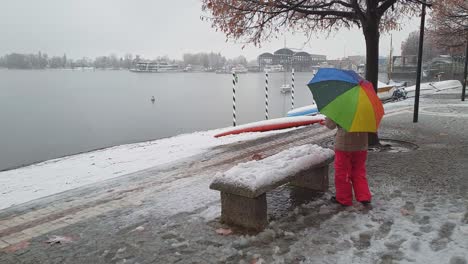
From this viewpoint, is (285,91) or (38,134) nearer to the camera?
(38,134)

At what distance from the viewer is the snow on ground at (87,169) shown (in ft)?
25.4

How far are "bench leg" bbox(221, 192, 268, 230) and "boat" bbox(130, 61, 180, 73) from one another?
13300cm

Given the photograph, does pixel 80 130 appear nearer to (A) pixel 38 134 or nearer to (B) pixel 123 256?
(A) pixel 38 134

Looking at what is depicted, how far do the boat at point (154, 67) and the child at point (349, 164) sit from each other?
13292cm

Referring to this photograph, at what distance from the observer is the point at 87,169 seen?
9.47 m

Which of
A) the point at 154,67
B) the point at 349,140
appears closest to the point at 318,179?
the point at 349,140

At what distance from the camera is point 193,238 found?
445 centimetres

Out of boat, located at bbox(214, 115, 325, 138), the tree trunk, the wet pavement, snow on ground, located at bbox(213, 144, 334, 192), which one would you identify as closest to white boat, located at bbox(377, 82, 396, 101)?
boat, located at bbox(214, 115, 325, 138)

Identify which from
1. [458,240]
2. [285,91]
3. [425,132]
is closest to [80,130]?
[425,132]

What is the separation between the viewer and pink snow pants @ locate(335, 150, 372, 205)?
5.02m

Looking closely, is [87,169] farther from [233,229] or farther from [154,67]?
[154,67]

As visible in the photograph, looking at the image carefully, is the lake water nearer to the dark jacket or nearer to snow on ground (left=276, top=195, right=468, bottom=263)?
the dark jacket

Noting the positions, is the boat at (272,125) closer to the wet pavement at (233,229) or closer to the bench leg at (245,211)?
the wet pavement at (233,229)

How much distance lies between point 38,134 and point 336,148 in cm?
2303
